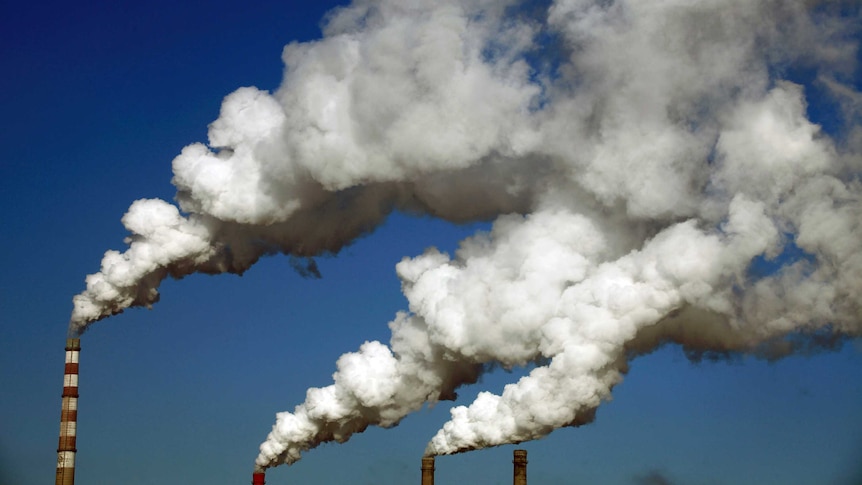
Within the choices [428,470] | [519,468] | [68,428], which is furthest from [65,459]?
[519,468]

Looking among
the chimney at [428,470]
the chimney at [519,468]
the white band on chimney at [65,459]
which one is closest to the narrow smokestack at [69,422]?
the white band on chimney at [65,459]

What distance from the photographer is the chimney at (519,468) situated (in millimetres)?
64188

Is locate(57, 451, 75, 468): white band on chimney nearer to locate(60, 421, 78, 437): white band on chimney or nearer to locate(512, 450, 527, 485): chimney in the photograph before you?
locate(60, 421, 78, 437): white band on chimney

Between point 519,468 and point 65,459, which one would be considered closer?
point 519,468

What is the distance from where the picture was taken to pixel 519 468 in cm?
6431

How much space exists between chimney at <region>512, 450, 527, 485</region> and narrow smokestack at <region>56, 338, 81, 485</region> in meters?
28.2

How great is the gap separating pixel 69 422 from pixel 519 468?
2900 cm

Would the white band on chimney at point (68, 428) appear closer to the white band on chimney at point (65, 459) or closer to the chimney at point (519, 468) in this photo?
the white band on chimney at point (65, 459)

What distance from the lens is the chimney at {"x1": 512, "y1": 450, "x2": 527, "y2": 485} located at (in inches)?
2527

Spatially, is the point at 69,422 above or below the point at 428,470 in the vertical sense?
above

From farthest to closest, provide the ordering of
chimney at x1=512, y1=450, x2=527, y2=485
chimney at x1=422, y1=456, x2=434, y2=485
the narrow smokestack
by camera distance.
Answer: the narrow smokestack < chimney at x1=422, y1=456, x2=434, y2=485 < chimney at x1=512, y1=450, x2=527, y2=485

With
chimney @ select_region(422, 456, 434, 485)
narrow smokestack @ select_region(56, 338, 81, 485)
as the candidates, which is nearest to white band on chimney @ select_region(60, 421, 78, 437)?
narrow smokestack @ select_region(56, 338, 81, 485)

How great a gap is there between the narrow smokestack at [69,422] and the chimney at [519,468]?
2815cm

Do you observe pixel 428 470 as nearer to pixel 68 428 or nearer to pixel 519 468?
pixel 519 468
